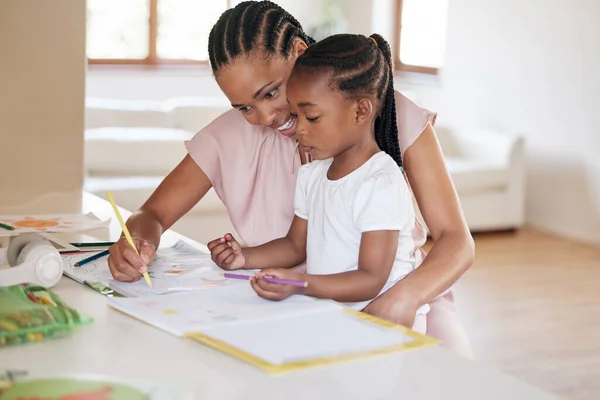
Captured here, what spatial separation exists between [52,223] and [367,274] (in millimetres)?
615

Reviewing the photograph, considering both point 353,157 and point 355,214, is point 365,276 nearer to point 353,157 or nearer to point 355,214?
point 355,214

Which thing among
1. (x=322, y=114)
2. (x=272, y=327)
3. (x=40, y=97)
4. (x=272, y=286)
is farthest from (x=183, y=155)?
(x=272, y=327)

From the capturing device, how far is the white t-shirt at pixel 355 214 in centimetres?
153

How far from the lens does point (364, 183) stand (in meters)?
1.54

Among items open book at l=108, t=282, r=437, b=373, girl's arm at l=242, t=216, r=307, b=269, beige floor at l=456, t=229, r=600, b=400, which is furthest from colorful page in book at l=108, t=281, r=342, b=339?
beige floor at l=456, t=229, r=600, b=400

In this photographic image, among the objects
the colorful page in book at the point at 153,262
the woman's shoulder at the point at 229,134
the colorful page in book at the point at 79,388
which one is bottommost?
the colorful page in book at the point at 153,262

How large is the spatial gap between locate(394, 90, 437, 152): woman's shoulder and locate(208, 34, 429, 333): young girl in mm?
89

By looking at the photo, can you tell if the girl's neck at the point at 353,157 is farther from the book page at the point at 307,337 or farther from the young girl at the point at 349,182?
the book page at the point at 307,337

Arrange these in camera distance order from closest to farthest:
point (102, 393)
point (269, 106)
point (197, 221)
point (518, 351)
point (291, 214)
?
1. point (102, 393)
2. point (269, 106)
3. point (291, 214)
4. point (518, 351)
5. point (197, 221)

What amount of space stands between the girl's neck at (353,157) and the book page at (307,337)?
1.36 ft

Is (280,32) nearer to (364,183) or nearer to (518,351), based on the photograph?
(364,183)

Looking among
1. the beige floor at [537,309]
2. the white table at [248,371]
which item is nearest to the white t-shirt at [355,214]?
the white table at [248,371]

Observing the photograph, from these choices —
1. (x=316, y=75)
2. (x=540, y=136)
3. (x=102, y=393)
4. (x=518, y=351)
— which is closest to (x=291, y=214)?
(x=316, y=75)

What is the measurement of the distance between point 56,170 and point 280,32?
91cm
